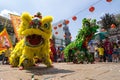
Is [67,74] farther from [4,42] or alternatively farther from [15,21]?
[4,42]

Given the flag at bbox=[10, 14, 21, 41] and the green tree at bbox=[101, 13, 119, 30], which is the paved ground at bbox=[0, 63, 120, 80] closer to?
the flag at bbox=[10, 14, 21, 41]

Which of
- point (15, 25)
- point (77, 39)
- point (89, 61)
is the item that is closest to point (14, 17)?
point (15, 25)

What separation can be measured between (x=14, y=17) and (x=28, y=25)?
818 cm

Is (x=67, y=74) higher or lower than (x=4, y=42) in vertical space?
lower

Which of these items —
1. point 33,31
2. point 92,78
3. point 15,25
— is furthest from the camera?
point 15,25

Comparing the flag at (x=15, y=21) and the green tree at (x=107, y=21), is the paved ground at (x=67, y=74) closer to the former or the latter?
the flag at (x=15, y=21)

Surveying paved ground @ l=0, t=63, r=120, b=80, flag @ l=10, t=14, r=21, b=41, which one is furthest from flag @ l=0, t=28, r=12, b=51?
paved ground @ l=0, t=63, r=120, b=80

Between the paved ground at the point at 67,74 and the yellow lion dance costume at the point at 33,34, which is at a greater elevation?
the yellow lion dance costume at the point at 33,34

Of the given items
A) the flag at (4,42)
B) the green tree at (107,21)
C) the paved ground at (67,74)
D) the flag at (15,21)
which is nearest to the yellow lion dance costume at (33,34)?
the paved ground at (67,74)

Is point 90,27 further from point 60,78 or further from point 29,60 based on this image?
point 60,78

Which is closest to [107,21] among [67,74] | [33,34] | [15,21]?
[15,21]

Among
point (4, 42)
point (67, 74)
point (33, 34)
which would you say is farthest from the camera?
point (4, 42)

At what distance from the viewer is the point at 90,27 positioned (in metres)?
14.9

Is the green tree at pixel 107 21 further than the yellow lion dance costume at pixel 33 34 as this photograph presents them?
Yes
